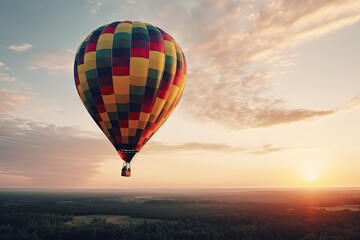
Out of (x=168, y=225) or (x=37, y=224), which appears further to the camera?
(x=37, y=224)

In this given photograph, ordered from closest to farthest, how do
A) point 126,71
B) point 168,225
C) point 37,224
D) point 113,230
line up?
point 126,71 → point 113,230 → point 168,225 → point 37,224

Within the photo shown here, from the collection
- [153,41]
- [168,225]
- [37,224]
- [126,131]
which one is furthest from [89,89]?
[37,224]

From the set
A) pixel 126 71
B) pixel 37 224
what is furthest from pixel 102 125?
pixel 37 224

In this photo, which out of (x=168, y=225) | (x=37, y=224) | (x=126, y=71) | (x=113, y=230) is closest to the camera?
(x=126, y=71)

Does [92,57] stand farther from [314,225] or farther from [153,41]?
[314,225]

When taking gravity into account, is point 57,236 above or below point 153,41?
below

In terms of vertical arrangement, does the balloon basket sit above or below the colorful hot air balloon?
below

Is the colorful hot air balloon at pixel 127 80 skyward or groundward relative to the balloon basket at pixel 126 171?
skyward

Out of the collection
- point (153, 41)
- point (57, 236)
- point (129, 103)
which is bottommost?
point (57, 236)
